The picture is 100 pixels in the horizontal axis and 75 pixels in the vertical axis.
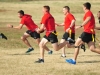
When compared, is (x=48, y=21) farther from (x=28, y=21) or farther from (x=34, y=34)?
(x=34, y=34)

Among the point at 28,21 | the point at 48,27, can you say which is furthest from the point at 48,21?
the point at 28,21

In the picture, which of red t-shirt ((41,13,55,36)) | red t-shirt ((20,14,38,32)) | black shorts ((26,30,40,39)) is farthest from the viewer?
black shorts ((26,30,40,39))

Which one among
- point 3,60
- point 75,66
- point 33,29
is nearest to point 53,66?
point 75,66

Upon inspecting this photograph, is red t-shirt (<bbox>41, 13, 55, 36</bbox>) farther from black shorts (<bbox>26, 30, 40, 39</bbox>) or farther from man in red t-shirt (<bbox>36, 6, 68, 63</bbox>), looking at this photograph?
black shorts (<bbox>26, 30, 40, 39</bbox>)

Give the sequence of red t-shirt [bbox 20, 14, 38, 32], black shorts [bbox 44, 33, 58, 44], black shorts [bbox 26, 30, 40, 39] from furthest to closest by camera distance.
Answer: black shorts [bbox 26, 30, 40, 39] → red t-shirt [bbox 20, 14, 38, 32] → black shorts [bbox 44, 33, 58, 44]

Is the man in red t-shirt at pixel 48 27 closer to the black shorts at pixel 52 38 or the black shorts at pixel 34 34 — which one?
the black shorts at pixel 52 38

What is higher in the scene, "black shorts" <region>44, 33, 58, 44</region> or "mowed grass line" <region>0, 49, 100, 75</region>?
"black shorts" <region>44, 33, 58, 44</region>

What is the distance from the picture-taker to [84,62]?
13.3 meters

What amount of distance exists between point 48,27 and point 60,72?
2.57 m

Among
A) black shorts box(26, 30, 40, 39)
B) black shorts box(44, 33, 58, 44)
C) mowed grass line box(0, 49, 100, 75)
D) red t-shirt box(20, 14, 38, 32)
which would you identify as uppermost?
red t-shirt box(20, 14, 38, 32)

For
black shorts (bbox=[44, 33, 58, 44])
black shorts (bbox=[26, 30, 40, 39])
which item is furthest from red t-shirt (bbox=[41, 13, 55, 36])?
black shorts (bbox=[26, 30, 40, 39])

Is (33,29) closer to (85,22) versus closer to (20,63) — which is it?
(20,63)

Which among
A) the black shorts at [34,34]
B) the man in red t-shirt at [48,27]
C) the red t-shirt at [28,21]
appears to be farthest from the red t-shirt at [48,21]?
the black shorts at [34,34]

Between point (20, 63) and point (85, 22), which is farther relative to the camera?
point (20, 63)
